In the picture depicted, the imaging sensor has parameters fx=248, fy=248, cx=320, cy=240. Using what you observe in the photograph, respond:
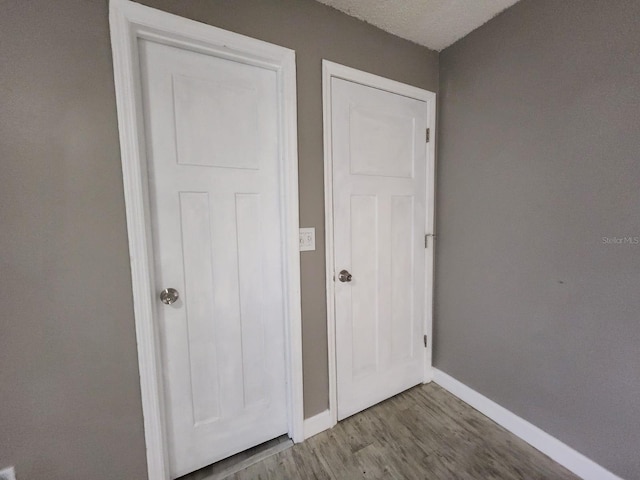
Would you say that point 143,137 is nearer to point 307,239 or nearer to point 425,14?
point 307,239

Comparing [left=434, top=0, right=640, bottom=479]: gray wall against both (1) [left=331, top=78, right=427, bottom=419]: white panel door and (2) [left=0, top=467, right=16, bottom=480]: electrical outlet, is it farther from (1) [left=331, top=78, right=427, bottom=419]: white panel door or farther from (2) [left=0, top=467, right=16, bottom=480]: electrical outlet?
(2) [left=0, top=467, right=16, bottom=480]: electrical outlet

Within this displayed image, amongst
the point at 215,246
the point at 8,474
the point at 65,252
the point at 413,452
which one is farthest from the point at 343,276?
the point at 8,474

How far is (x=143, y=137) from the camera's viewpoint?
43.0 inches

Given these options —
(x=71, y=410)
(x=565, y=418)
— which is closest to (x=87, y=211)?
(x=71, y=410)

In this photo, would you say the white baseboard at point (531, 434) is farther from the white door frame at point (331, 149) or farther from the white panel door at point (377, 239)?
the white door frame at point (331, 149)

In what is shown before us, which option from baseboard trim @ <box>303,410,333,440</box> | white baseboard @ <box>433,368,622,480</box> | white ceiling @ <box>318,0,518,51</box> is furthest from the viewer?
baseboard trim @ <box>303,410,333,440</box>

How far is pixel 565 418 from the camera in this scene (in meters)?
1.30

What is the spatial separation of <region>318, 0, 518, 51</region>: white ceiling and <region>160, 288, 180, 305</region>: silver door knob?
1713 millimetres

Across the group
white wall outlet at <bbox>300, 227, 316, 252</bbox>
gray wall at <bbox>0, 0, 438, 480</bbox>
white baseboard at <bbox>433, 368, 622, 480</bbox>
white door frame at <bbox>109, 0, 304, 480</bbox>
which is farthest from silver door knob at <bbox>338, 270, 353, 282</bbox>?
white baseboard at <bbox>433, 368, 622, 480</bbox>

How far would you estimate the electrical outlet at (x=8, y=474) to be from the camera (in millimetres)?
931

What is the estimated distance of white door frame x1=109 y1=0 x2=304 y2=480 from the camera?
99cm

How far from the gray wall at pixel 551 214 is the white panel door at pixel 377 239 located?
30 cm

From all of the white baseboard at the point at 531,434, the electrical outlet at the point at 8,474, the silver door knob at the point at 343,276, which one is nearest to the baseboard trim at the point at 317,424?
the silver door knob at the point at 343,276

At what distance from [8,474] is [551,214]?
264 centimetres
